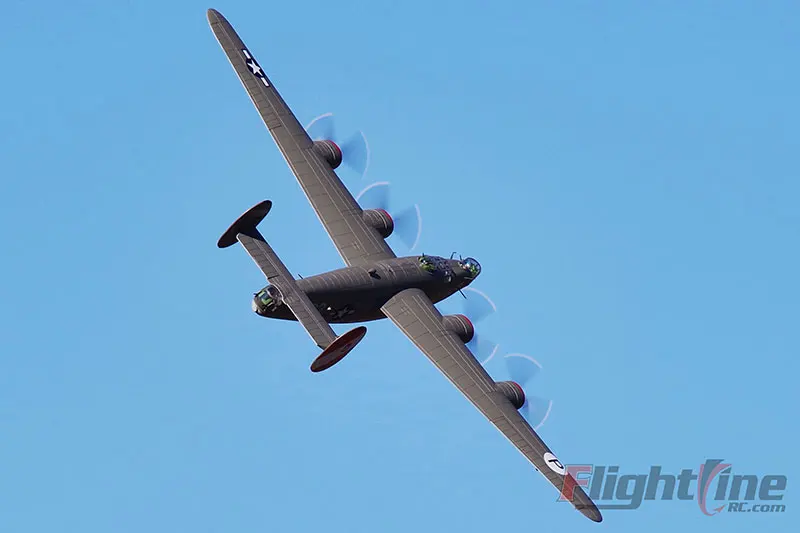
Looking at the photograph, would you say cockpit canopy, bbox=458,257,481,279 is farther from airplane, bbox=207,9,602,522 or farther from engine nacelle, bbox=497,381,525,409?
engine nacelle, bbox=497,381,525,409

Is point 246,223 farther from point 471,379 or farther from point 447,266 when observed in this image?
point 471,379

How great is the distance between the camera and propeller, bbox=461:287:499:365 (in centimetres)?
9319

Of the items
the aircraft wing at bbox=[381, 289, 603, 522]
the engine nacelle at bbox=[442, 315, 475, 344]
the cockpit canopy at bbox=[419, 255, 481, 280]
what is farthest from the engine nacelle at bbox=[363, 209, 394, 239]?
the engine nacelle at bbox=[442, 315, 475, 344]

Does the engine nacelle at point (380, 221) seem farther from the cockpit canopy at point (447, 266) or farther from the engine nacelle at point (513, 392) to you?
the engine nacelle at point (513, 392)

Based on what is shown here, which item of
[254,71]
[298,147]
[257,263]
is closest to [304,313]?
[257,263]

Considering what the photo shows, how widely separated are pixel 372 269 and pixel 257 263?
756 cm

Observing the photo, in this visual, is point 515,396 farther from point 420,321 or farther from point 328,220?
point 328,220

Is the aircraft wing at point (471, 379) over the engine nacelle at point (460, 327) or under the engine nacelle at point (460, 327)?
under

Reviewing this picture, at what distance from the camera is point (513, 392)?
90.5m

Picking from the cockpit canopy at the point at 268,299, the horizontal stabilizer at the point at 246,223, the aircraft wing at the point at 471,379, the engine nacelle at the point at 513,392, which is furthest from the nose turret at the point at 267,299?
the engine nacelle at the point at 513,392

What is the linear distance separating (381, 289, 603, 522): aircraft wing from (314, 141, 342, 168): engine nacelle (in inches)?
456

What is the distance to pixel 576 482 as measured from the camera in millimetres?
85312

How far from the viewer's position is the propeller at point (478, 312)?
93.2m

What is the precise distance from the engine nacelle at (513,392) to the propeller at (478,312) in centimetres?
294
